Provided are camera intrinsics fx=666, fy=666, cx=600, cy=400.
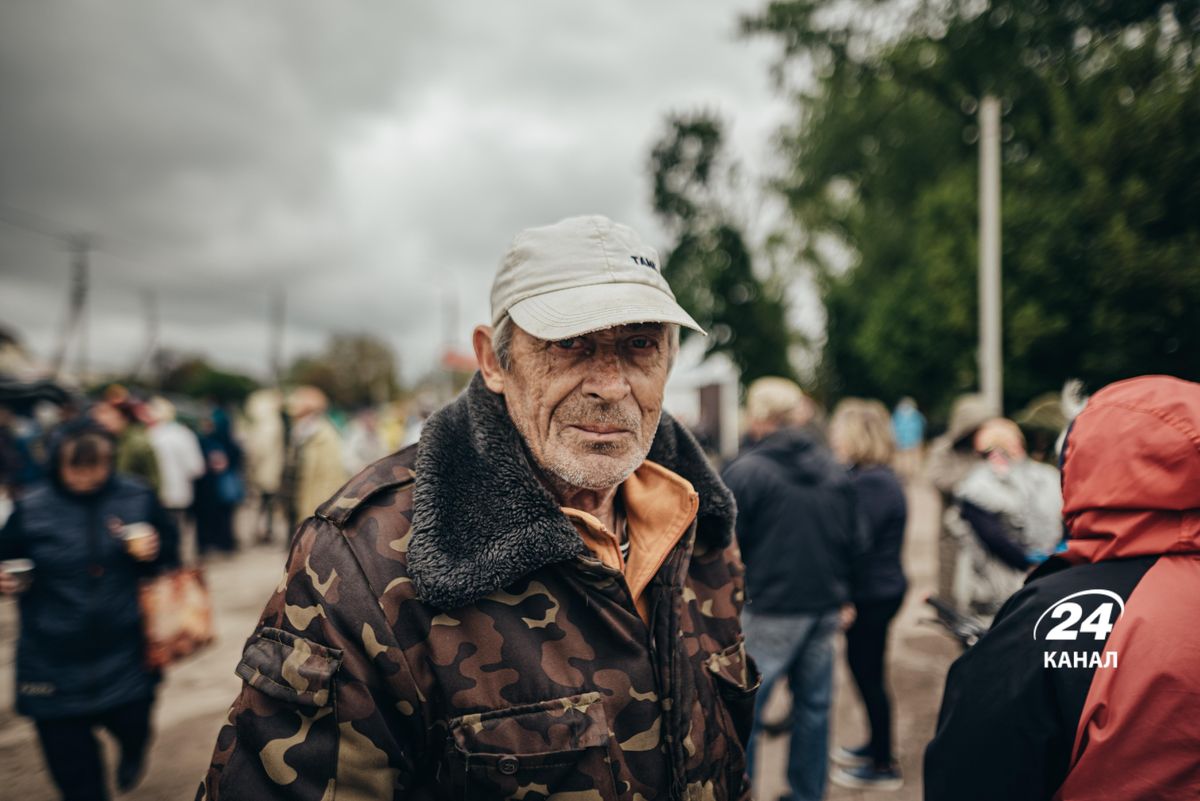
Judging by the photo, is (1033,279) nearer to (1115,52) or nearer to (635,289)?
(1115,52)

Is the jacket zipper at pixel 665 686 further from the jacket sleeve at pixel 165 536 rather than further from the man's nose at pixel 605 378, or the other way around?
the jacket sleeve at pixel 165 536

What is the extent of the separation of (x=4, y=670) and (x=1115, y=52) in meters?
9.14

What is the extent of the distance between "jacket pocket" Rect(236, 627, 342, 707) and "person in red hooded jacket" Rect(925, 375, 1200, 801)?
1.42 metres

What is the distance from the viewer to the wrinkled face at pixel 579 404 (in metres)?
1.44

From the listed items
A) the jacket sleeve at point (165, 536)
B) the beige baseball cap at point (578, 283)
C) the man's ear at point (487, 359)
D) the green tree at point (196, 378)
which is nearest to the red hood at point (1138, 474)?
the beige baseball cap at point (578, 283)

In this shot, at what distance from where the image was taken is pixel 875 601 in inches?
148

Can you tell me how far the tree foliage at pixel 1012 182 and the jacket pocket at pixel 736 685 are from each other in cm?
366

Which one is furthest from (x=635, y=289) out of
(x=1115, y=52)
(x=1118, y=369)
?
(x=1115, y=52)

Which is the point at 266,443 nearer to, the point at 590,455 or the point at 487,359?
the point at 487,359

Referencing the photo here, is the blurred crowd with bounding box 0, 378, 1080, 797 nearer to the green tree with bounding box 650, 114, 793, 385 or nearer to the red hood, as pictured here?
the red hood

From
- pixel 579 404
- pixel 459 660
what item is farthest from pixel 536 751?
pixel 579 404

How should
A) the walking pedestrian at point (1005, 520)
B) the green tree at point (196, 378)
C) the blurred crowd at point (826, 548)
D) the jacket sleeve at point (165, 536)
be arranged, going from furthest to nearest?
the green tree at point (196, 378)
the walking pedestrian at point (1005, 520)
the jacket sleeve at point (165, 536)
the blurred crowd at point (826, 548)

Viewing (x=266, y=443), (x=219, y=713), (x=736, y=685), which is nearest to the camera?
(x=736, y=685)

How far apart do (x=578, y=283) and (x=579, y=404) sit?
258 millimetres
